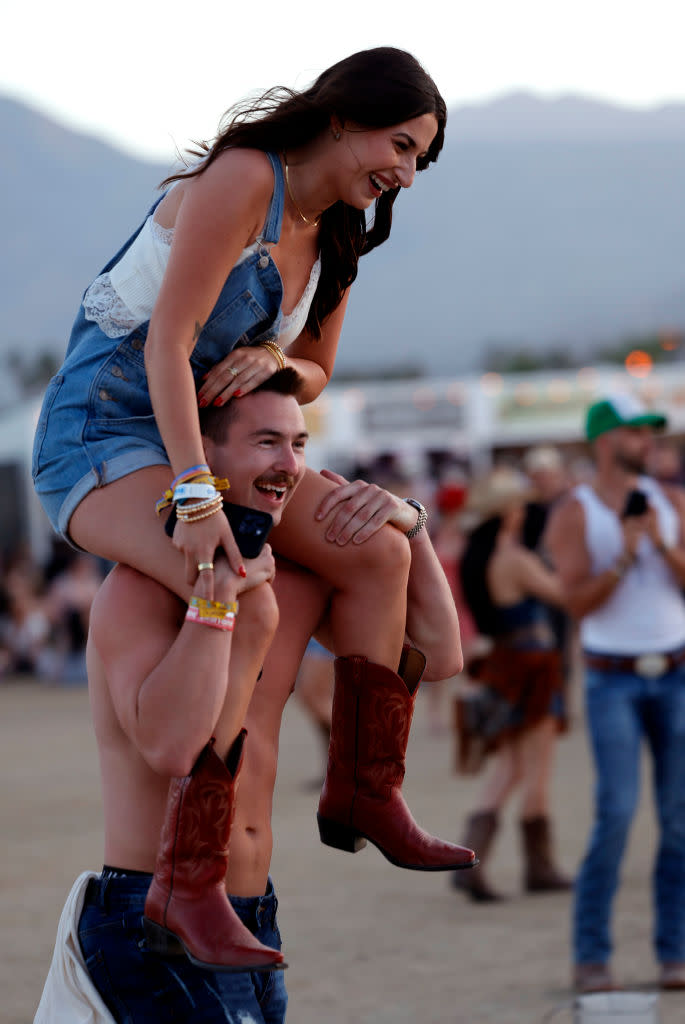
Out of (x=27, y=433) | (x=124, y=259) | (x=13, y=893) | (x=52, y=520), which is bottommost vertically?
(x=13, y=893)

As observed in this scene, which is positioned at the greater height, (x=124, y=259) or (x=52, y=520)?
(x=124, y=259)

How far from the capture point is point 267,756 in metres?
2.58

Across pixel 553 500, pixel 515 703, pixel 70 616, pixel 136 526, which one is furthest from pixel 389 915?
pixel 70 616

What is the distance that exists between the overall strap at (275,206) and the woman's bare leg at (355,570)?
46 cm

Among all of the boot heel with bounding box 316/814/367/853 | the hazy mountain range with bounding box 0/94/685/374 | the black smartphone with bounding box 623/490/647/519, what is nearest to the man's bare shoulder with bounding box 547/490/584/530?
the black smartphone with bounding box 623/490/647/519

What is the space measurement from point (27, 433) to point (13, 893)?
1334cm

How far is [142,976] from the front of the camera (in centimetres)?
239

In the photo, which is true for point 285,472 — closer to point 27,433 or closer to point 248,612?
point 248,612

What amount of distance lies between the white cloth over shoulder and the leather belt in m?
3.12

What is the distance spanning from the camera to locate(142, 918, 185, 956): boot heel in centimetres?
221

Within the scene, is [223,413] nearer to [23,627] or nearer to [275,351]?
[275,351]

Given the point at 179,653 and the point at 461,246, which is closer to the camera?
the point at 179,653

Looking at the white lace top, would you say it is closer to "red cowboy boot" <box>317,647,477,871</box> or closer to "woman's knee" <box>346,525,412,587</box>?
"woman's knee" <box>346,525,412,587</box>

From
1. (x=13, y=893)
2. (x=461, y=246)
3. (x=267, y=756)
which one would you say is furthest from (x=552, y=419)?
(x=461, y=246)
